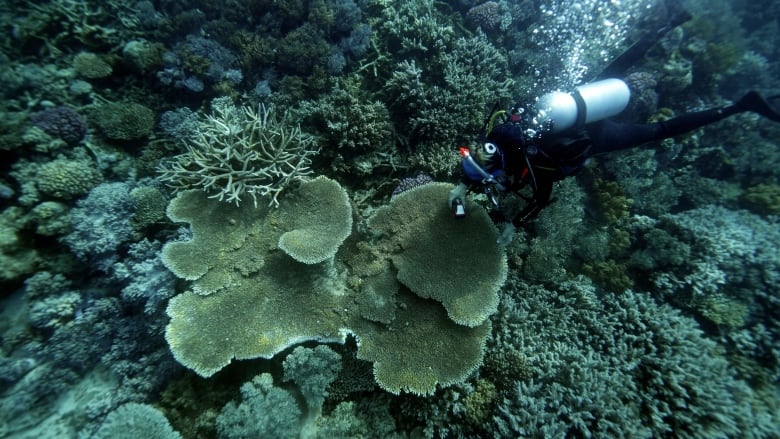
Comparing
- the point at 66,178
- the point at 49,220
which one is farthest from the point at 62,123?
the point at 49,220

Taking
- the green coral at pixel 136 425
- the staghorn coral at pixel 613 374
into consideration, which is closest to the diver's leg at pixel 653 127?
the staghorn coral at pixel 613 374

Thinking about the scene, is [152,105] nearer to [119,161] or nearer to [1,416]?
[119,161]

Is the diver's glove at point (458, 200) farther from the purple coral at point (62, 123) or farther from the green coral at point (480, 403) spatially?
the purple coral at point (62, 123)

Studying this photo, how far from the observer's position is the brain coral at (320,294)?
3.82m

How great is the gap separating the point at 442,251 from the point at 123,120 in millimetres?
5744

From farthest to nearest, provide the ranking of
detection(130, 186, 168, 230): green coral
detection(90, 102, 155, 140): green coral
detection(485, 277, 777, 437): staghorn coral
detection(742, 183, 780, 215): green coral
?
detection(742, 183, 780, 215): green coral < detection(90, 102, 155, 140): green coral < detection(130, 186, 168, 230): green coral < detection(485, 277, 777, 437): staghorn coral

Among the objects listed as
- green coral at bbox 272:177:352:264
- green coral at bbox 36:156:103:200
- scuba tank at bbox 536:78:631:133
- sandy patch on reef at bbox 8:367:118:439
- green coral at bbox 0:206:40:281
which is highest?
scuba tank at bbox 536:78:631:133

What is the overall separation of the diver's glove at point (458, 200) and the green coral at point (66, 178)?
17.6ft

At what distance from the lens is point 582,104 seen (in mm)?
4445

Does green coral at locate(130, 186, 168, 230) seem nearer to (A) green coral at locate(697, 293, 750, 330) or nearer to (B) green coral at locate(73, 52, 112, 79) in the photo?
(B) green coral at locate(73, 52, 112, 79)

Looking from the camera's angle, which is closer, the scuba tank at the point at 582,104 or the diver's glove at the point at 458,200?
the diver's glove at the point at 458,200

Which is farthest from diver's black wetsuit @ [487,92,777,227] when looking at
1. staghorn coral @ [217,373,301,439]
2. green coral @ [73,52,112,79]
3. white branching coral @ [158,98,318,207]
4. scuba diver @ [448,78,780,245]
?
green coral @ [73,52,112,79]

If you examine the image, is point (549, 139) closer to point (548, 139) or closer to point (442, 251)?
point (548, 139)

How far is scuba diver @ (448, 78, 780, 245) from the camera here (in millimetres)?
3498
